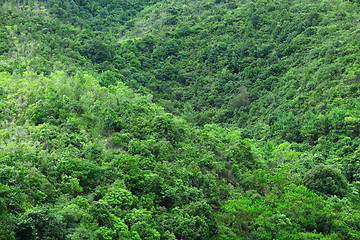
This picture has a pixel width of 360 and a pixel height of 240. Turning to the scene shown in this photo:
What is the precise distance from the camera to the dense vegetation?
15992 millimetres

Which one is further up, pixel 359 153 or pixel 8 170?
pixel 359 153

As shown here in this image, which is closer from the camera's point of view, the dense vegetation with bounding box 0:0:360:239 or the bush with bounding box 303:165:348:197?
the dense vegetation with bounding box 0:0:360:239

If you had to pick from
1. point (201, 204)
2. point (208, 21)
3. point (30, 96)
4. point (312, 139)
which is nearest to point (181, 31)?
point (208, 21)

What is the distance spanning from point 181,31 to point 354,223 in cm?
4616

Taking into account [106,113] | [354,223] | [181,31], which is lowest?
[354,223]

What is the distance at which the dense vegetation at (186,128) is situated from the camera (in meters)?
16.0

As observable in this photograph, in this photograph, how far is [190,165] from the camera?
72.4 feet

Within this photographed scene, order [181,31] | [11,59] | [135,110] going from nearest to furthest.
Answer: [135,110]
[11,59]
[181,31]

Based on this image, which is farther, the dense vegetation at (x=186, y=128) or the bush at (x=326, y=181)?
the bush at (x=326, y=181)

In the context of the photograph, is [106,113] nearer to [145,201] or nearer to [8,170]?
[145,201]

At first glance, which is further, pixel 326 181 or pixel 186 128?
pixel 186 128

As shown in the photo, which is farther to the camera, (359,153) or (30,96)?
(359,153)

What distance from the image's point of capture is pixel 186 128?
27.3m

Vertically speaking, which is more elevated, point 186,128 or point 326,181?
point 186,128
